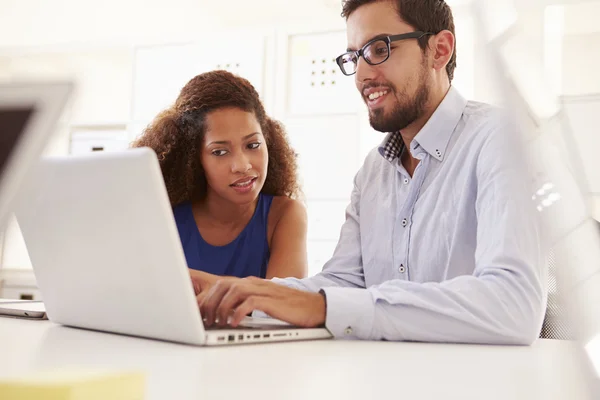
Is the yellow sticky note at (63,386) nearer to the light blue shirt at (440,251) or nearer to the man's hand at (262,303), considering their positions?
the light blue shirt at (440,251)

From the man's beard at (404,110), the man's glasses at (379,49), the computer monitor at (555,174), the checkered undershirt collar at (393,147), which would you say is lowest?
the computer monitor at (555,174)

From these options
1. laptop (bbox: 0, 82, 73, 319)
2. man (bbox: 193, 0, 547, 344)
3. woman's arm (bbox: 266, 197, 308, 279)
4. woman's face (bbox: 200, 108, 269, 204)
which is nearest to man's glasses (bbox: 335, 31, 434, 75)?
man (bbox: 193, 0, 547, 344)

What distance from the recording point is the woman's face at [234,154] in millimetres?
1791

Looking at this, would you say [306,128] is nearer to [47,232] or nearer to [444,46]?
[444,46]

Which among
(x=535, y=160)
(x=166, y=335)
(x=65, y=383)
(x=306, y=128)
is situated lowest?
(x=166, y=335)

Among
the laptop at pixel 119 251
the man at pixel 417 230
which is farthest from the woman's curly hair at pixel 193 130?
the laptop at pixel 119 251

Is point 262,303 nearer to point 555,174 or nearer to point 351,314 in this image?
point 351,314

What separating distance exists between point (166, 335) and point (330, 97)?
2266 millimetres

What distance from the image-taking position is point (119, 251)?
2.36 feet

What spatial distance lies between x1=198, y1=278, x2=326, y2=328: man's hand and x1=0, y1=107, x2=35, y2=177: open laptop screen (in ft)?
1.81

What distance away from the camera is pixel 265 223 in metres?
1.91

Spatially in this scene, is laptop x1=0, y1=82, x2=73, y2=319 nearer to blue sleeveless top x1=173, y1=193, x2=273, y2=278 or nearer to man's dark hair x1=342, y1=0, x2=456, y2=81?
man's dark hair x1=342, y1=0, x2=456, y2=81

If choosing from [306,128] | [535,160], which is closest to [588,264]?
[535,160]

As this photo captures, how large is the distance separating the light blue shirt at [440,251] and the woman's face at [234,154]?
0.42 m
